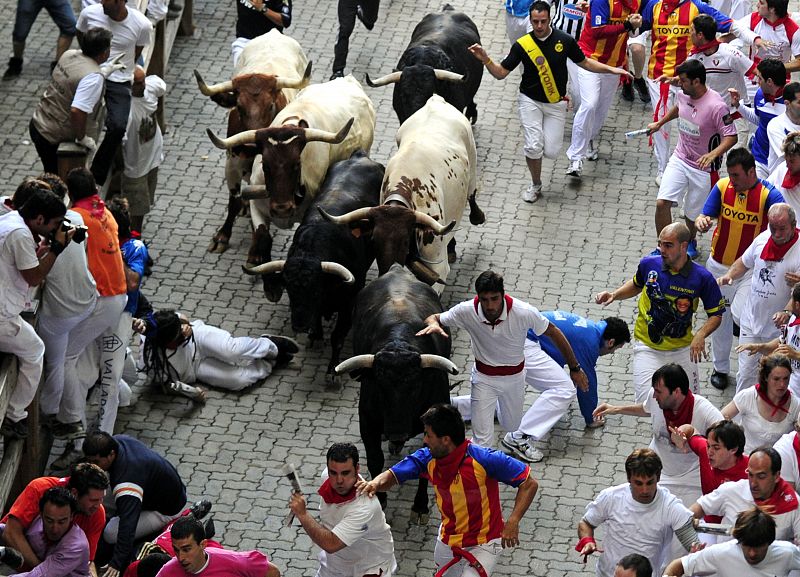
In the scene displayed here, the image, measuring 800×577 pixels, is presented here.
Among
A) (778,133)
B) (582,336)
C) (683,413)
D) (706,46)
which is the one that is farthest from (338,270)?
(706,46)

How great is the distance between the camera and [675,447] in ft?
34.1

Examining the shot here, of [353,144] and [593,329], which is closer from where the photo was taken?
[593,329]

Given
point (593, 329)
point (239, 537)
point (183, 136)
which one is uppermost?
point (593, 329)

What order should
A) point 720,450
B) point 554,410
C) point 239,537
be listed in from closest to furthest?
point 720,450
point 239,537
point 554,410

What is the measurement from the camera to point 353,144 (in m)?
15.3

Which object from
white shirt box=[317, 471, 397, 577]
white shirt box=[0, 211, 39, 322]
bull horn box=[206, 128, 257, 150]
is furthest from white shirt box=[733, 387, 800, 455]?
bull horn box=[206, 128, 257, 150]

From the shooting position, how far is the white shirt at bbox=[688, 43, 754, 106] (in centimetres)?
1560

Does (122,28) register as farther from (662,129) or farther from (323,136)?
(662,129)

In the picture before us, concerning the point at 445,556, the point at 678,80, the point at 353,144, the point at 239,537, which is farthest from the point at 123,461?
the point at 678,80

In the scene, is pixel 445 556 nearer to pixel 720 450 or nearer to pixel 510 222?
pixel 720 450

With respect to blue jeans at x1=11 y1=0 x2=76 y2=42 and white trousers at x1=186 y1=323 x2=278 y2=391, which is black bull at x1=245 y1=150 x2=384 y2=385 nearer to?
white trousers at x1=186 y1=323 x2=278 y2=391

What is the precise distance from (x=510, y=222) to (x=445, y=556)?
631 centimetres

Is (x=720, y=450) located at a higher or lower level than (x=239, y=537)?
higher

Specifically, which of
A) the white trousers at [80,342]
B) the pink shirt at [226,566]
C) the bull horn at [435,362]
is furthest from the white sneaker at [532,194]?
the pink shirt at [226,566]
